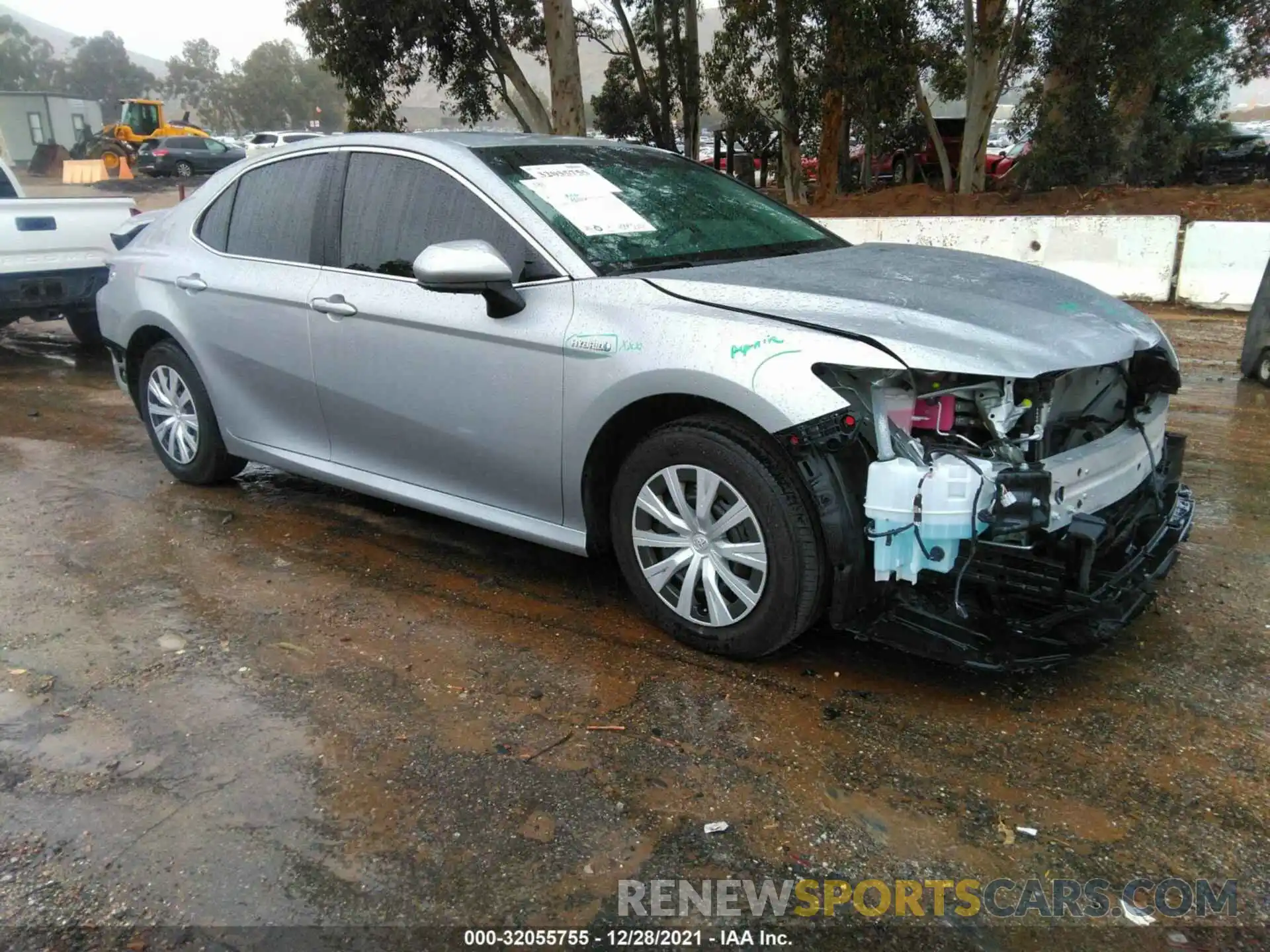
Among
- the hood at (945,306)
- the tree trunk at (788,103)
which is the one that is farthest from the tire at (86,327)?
the tree trunk at (788,103)

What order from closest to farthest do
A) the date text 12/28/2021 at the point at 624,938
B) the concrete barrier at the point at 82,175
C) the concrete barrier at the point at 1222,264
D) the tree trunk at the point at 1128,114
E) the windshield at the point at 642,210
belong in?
the date text 12/28/2021 at the point at 624,938
the windshield at the point at 642,210
the concrete barrier at the point at 1222,264
the tree trunk at the point at 1128,114
the concrete barrier at the point at 82,175

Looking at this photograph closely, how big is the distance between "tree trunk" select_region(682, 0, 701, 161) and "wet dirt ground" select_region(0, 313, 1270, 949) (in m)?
18.2

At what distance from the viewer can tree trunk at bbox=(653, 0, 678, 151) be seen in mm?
20609

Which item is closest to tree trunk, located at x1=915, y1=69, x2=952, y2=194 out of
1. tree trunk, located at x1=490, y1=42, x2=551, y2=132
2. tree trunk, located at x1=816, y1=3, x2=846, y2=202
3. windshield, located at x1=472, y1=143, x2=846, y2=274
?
tree trunk, located at x1=816, y1=3, x2=846, y2=202

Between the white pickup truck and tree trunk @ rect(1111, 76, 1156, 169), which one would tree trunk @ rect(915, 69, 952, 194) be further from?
the white pickup truck

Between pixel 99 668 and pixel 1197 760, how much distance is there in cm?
350

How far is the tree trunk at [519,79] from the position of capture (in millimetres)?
19250

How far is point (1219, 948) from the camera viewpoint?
2.20 meters

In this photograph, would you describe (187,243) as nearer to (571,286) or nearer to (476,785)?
(571,286)

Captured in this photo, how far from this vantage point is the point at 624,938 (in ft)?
7.42

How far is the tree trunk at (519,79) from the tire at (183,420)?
14880mm

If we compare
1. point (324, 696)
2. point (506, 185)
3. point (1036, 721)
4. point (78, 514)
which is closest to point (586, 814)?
point (324, 696)

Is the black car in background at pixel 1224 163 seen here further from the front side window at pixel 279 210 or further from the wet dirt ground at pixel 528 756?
the front side window at pixel 279 210

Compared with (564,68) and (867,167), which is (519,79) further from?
(867,167)
